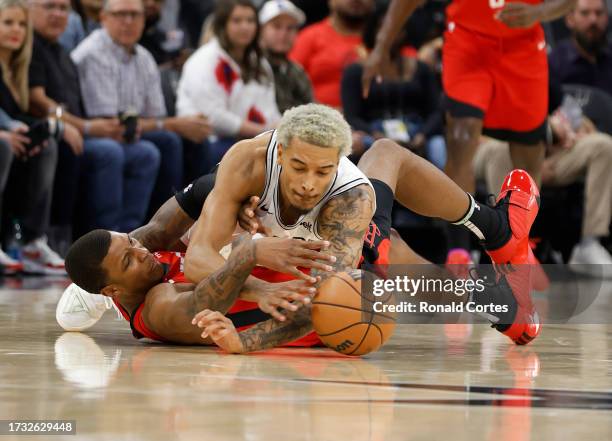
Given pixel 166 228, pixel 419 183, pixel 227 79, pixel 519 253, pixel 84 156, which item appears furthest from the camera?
pixel 227 79

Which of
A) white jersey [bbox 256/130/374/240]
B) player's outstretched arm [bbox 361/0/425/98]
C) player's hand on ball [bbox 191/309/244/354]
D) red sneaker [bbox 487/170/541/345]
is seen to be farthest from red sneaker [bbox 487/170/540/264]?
player's outstretched arm [bbox 361/0/425/98]

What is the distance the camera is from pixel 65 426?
2.63 meters

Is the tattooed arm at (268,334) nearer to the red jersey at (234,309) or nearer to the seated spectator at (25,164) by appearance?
the red jersey at (234,309)

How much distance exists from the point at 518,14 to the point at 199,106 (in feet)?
10.5

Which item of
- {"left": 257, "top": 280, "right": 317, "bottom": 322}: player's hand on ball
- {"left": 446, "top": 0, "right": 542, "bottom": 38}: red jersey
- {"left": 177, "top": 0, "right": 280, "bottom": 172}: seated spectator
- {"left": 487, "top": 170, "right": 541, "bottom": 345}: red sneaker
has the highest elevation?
{"left": 446, "top": 0, "right": 542, "bottom": 38}: red jersey

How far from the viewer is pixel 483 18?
6.56 meters

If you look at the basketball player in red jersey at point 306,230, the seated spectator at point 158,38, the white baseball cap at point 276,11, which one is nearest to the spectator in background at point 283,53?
the white baseball cap at point 276,11

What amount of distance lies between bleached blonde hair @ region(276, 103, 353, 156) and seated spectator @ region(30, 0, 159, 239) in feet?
13.8

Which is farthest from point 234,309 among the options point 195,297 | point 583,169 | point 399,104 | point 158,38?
point 158,38

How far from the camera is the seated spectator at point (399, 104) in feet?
29.6

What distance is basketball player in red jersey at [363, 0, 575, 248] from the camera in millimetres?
6535

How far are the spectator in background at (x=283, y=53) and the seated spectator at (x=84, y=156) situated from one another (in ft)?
4.67

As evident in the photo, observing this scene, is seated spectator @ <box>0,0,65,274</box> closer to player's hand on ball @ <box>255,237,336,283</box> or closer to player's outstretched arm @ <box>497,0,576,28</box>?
player's outstretched arm @ <box>497,0,576,28</box>

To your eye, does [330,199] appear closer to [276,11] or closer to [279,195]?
[279,195]
